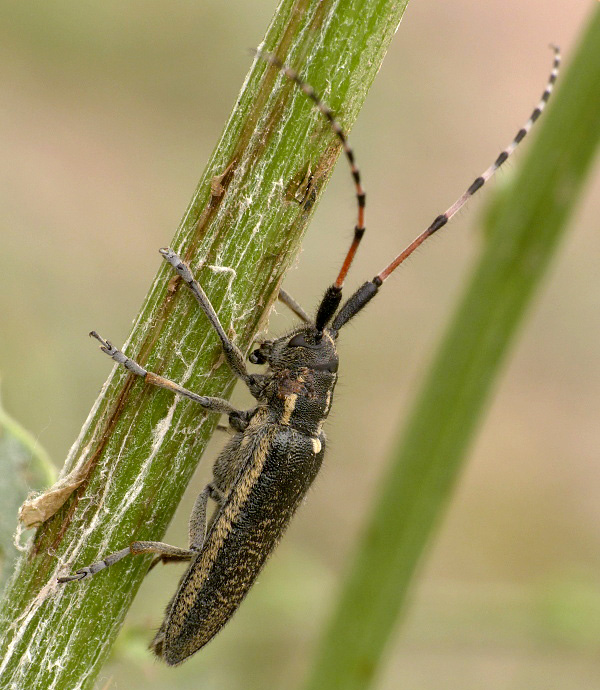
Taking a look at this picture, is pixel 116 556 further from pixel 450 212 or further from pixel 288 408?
pixel 450 212

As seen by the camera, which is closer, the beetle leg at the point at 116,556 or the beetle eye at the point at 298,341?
the beetle leg at the point at 116,556

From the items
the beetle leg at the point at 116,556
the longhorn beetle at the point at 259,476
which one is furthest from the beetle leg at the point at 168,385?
the longhorn beetle at the point at 259,476

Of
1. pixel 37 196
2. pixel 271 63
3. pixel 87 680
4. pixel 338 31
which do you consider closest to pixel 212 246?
pixel 271 63

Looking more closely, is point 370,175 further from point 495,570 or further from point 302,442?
point 302,442

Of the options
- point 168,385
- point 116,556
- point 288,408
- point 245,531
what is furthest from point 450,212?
point 116,556

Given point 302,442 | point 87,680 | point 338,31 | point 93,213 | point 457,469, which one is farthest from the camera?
point 93,213

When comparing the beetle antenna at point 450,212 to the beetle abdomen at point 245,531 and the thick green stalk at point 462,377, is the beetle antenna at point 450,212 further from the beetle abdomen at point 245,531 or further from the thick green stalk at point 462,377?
the beetle abdomen at point 245,531

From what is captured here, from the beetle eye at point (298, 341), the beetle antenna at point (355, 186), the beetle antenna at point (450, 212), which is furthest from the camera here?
the beetle eye at point (298, 341)

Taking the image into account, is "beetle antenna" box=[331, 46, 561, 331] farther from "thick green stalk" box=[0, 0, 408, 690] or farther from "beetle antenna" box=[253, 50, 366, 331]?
"thick green stalk" box=[0, 0, 408, 690]
